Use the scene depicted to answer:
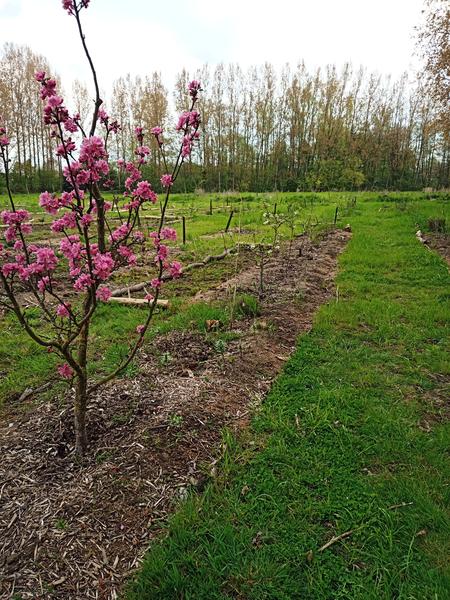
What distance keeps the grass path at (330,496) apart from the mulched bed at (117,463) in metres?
0.18

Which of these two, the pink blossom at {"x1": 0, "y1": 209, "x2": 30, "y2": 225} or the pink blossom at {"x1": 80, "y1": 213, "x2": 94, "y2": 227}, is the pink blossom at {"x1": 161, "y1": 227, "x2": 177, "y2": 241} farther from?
the pink blossom at {"x1": 0, "y1": 209, "x2": 30, "y2": 225}

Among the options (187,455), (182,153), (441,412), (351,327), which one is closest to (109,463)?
(187,455)

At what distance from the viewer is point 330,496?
248 centimetres

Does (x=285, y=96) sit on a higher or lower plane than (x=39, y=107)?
higher

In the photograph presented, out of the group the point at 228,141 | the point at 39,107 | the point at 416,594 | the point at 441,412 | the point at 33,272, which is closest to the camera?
the point at 416,594

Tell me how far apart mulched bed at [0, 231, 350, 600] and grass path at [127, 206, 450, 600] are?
0.57 ft

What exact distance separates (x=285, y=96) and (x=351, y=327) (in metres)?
38.9

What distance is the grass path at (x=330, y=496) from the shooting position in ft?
6.39

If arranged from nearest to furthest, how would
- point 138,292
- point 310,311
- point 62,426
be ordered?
point 62,426, point 310,311, point 138,292

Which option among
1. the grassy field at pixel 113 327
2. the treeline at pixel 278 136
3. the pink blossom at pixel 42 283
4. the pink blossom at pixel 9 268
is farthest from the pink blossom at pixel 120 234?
the treeline at pixel 278 136

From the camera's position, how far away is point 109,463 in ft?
8.46

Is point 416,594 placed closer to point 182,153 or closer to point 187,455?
point 187,455

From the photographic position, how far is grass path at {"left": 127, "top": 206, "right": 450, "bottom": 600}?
1948 millimetres

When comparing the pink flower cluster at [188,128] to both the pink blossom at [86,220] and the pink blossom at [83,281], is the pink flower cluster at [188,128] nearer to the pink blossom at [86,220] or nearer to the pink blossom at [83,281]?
the pink blossom at [86,220]
